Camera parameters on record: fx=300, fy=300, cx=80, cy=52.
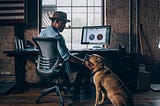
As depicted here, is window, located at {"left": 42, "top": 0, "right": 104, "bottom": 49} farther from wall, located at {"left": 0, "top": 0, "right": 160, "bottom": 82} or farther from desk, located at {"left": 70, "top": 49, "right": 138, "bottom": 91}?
desk, located at {"left": 70, "top": 49, "right": 138, "bottom": 91}

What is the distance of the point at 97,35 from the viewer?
584 centimetres

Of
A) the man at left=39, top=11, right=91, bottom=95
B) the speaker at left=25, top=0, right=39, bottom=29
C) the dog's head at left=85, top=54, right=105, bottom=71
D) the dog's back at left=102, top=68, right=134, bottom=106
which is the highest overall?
the speaker at left=25, top=0, right=39, bottom=29

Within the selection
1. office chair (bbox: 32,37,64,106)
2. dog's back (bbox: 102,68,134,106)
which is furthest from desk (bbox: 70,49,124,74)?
dog's back (bbox: 102,68,134,106)

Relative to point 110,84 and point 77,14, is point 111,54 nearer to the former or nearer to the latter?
point 77,14

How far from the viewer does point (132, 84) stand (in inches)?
220

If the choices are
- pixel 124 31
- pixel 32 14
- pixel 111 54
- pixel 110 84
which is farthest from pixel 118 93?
pixel 32 14

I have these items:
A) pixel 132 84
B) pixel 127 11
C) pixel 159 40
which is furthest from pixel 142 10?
pixel 132 84

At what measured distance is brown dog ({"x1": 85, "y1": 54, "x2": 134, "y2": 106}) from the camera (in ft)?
10.9

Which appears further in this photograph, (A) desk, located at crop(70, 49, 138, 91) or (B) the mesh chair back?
(A) desk, located at crop(70, 49, 138, 91)

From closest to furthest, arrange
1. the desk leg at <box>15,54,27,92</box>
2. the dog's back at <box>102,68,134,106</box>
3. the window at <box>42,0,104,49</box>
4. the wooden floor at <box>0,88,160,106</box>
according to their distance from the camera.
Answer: the dog's back at <box>102,68,134,106</box> < the wooden floor at <box>0,88,160,106</box> < the desk leg at <box>15,54,27,92</box> < the window at <box>42,0,104,49</box>

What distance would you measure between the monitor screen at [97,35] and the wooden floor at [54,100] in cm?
112

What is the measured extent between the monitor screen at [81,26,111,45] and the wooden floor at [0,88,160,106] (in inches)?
44.3

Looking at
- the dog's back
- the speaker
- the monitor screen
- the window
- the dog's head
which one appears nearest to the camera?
the dog's back

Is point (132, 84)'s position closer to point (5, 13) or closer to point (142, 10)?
point (142, 10)
